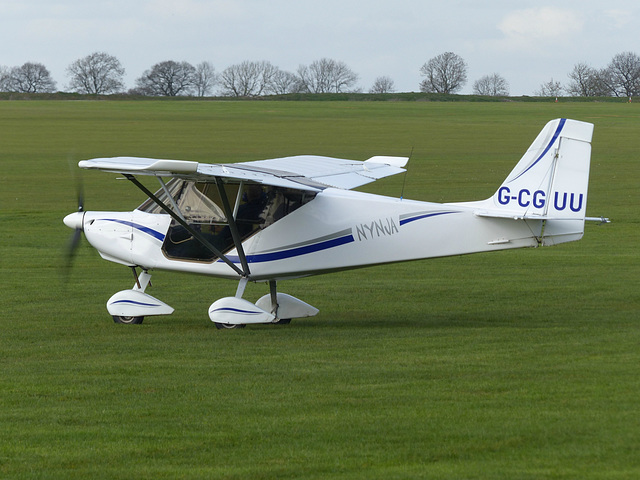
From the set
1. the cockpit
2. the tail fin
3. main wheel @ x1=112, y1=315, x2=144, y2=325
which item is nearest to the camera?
the tail fin

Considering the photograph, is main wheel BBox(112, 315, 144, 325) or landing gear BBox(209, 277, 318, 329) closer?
landing gear BBox(209, 277, 318, 329)

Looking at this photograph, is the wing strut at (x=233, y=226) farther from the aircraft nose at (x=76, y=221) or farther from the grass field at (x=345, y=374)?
the aircraft nose at (x=76, y=221)

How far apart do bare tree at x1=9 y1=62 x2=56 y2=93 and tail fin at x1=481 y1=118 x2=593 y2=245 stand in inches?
6251

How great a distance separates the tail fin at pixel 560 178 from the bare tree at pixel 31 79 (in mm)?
158766

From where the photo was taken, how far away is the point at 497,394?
26.3 ft

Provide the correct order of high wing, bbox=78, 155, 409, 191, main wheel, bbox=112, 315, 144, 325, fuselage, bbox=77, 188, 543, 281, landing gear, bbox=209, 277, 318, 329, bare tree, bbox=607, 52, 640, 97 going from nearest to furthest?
high wing, bbox=78, 155, 409, 191
fuselage, bbox=77, 188, 543, 281
landing gear, bbox=209, 277, 318, 329
main wheel, bbox=112, 315, 144, 325
bare tree, bbox=607, 52, 640, 97

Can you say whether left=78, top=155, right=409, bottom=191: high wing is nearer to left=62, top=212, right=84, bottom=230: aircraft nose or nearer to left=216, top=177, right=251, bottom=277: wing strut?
left=216, top=177, right=251, bottom=277: wing strut

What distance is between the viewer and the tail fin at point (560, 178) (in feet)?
36.7

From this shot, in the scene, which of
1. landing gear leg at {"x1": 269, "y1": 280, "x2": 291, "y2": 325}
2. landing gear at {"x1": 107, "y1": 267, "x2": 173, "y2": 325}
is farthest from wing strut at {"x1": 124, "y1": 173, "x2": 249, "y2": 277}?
landing gear at {"x1": 107, "y1": 267, "x2": 173, "y2": 325}

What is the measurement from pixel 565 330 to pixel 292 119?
213 ft

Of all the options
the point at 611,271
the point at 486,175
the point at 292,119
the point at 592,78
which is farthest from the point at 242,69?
the point at 611,271

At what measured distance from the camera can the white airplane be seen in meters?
11.2

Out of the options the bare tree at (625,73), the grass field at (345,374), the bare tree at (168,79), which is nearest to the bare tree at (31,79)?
the bare tree at (168,79)

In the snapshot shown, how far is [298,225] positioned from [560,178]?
335 centimetres
